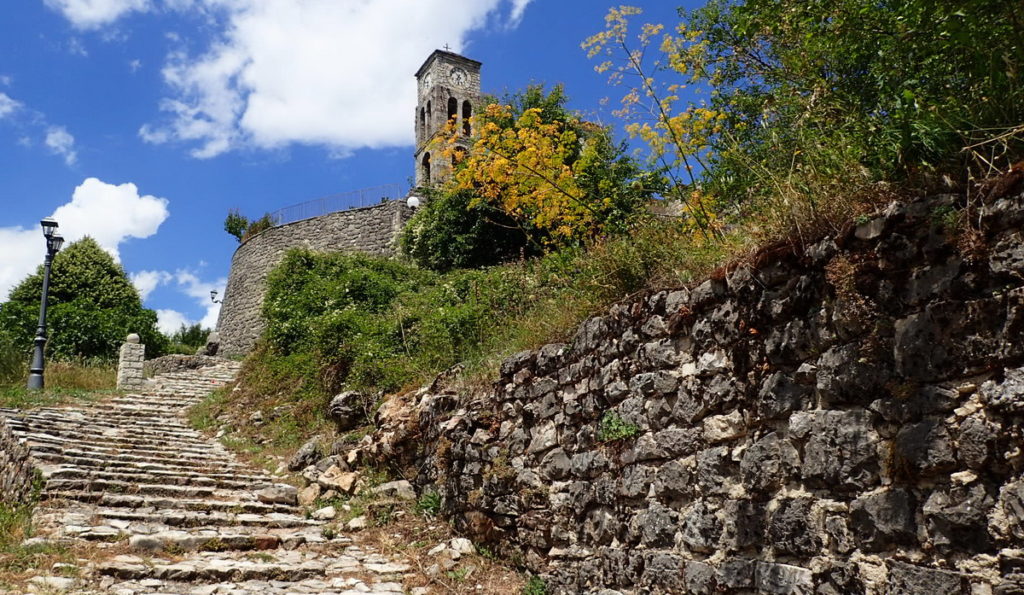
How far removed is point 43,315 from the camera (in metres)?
14.1

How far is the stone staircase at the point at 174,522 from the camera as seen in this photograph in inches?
220

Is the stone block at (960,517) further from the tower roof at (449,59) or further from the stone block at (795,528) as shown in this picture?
the tower roof at (449,59)

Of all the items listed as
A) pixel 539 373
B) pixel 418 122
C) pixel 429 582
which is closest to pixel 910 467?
pixel 539 373

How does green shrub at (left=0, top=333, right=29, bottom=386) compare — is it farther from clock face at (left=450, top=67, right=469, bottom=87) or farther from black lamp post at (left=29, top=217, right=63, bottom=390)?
clock face at (left=450, top=67, right=469, bottom=87)

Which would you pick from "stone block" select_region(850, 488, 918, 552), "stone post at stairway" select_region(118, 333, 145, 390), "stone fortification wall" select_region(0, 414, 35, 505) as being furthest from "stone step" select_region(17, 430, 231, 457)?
"stone block" select_region(850, 488, 918, 552)

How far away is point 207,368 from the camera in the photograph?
63.9ft

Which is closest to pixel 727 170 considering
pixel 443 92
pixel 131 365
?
pixel 131 365

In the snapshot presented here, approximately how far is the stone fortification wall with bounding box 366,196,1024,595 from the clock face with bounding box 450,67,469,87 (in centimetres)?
2999

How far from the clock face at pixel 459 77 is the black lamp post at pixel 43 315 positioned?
71.9 ft

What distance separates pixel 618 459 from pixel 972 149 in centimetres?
272

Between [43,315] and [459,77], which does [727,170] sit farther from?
[459,77]

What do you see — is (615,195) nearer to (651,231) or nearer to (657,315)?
(651,231)

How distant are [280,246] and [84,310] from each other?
6.27 meters

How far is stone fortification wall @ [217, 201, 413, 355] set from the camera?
22.9 metres
